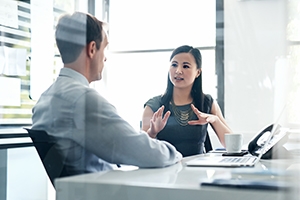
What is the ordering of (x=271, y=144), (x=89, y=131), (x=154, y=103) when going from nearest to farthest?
(x=89, y=131), (x=271, y=144), (x=154, y=103)

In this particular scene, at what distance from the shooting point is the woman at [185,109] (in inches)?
62.9

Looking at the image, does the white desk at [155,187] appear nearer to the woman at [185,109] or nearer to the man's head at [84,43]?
the man's head at [84,43]

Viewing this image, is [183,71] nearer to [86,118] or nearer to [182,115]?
[182,115]

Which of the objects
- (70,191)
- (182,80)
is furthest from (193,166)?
(182,80)

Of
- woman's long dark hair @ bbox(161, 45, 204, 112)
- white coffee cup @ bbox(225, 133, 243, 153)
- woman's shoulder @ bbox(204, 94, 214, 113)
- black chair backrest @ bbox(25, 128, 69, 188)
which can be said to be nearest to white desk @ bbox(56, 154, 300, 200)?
black chair backrest @ bbox(25, 128, 69, 188)

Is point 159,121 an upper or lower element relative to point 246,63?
lower

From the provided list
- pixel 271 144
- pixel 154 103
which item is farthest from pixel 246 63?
pixel 271 144

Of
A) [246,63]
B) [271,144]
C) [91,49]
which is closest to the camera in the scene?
[271,144]

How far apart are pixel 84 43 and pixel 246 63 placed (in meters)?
1.31

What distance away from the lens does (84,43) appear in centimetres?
120

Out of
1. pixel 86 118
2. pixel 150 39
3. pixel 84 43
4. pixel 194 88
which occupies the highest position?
pixel 150 39

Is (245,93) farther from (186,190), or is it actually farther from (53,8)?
(186,190)

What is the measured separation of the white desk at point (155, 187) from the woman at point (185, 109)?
63 centimetres

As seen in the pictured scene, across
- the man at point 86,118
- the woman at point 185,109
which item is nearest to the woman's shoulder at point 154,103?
the woman at point 185,109
